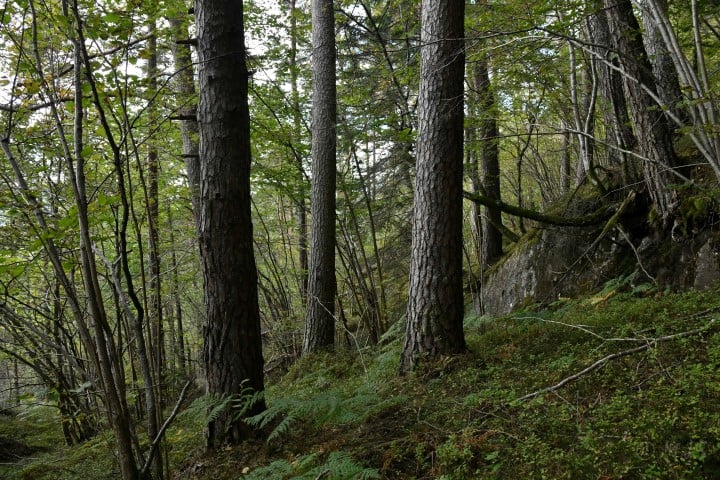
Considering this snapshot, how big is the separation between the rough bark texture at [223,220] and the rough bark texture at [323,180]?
3.96m

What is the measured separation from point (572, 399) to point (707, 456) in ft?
3.05

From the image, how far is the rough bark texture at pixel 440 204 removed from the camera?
14.2 feet

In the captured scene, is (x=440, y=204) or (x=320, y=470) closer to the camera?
(x=320, y=470)

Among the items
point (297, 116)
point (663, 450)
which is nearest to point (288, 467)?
point (663, 450)

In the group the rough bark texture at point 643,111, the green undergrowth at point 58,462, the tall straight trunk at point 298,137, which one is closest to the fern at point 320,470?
the green undergrowth at point 58,462

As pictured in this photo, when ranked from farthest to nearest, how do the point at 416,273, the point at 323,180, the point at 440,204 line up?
the point at 323,180 < the point at 416,273 < the point at 440,204

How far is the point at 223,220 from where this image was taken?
3.84 meters

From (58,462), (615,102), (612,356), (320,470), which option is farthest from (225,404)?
(615,102)

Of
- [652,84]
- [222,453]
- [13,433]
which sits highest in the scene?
[652,84]

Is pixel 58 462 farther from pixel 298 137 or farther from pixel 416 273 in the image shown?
pixel 298 137

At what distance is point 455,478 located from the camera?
2.56 m

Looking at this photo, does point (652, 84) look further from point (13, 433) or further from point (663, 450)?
point (13, 433)

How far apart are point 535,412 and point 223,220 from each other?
2766mm

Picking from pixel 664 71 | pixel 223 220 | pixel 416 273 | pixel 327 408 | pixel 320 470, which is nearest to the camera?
pixel 320 470
